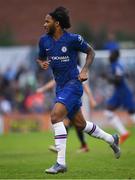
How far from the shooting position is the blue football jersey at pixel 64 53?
13.3 metres

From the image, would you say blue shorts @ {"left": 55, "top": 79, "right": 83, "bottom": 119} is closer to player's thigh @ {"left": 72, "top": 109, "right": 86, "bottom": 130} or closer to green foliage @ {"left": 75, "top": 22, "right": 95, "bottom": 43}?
player's thigh @ {"left": 72, "top": 109, "right": 86, "bottom": 130}

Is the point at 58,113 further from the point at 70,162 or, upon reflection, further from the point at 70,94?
the point at 70,162

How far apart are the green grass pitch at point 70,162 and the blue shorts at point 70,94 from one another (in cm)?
104

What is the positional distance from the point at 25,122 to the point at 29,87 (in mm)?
2692

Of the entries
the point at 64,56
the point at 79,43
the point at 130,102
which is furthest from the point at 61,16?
the point at 130,102

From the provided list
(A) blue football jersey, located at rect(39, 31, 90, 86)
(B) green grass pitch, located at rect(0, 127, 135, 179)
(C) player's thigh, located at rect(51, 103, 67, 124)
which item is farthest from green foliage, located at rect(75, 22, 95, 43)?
(C) player's thigh, located at rect(51, 103, 67, 124)

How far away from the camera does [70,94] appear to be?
43.4 feet

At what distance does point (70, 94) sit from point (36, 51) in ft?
68.5

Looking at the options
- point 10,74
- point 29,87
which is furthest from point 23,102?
point 10,74

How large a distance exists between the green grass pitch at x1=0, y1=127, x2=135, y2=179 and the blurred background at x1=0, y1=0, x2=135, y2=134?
5.25m

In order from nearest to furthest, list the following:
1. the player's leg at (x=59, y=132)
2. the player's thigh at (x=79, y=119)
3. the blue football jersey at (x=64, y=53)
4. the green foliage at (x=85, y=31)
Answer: the player's leg at (x=59, y=132)
the blue football jersey at (x=64, y=53)
the player's thigh at (x=79, y=119)
the green foliage at (x=85, y=31)

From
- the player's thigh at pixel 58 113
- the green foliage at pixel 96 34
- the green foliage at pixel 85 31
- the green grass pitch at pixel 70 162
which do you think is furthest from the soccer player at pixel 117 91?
the green foliage at pixel 85 31

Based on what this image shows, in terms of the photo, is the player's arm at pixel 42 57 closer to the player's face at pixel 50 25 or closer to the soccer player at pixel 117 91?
the player's face at pixel 50 25

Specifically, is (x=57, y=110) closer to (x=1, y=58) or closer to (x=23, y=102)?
(x=23, y=102)
